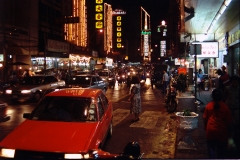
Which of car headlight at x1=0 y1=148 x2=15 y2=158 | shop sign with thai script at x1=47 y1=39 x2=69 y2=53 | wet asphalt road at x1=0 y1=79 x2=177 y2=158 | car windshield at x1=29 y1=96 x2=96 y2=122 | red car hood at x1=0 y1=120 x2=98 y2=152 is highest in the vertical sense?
shop sign with thai script at x1=47 y1=39 x2=69 y2=53

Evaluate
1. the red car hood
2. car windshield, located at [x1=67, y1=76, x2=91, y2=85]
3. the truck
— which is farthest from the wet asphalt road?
the truck

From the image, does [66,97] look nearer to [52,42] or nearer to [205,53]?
[205,53]

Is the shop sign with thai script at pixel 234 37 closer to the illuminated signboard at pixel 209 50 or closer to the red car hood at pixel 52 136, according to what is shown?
the illuminated signboard at pixel 209 50

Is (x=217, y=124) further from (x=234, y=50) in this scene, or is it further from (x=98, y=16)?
(x=98, y=16)

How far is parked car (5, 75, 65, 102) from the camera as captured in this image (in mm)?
16562

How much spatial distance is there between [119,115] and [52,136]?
737cm

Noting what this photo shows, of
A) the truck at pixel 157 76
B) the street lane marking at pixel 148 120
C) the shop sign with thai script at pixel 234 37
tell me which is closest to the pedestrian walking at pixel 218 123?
the street lane marking at pixel 148 120

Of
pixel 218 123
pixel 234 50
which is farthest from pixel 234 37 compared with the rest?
pixel 218 123

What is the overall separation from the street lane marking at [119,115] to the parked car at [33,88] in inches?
171

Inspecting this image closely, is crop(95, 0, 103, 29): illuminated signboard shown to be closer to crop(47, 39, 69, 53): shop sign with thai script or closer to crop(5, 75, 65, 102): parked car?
crop(47, 39, 69, 53): shop sign with thai script

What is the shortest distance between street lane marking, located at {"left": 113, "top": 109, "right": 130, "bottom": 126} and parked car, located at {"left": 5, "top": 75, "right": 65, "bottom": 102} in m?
4.35

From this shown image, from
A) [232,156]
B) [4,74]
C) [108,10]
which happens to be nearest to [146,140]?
[232,156]

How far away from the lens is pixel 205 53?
50.5ft

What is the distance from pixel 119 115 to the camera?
12.4 m
